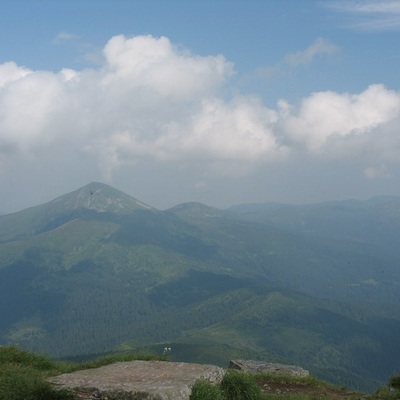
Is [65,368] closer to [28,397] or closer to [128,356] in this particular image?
[128,356]

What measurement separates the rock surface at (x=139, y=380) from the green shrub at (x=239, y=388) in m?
0.52

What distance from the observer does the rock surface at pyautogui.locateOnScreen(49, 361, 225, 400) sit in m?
13.3

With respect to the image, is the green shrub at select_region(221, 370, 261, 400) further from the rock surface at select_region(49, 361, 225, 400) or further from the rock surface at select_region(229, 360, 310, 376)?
the rock surface at select_region(229, 360, 310, 376)

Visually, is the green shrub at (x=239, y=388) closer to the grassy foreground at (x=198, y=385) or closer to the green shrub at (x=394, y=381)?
the grassy foreground at (x=198, y=385)

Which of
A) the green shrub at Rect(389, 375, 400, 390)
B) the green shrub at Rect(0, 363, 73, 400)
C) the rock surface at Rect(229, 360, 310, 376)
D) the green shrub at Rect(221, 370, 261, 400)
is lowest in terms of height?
the rock surface at Rect(229, 360, 310, 376)

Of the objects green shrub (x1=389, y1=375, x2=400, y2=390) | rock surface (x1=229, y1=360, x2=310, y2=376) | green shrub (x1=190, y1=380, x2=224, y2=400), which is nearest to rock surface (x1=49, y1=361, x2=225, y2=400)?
green shrub (x1=190, y1=380, x2=224, y2=400)

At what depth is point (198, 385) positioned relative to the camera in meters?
14.2

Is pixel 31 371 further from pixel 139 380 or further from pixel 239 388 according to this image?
pixel 239 388

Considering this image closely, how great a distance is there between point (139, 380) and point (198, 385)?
247 centimetres

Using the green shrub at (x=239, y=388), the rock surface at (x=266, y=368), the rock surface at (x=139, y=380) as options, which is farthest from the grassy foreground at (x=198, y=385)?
the rock surface at (x=266, y=368)

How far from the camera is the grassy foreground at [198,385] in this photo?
13.7 m

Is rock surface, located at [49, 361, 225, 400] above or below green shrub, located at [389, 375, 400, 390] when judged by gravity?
above

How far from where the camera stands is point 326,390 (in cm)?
2123

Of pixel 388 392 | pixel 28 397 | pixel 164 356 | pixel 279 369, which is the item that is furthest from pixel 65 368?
pixel 279 369
